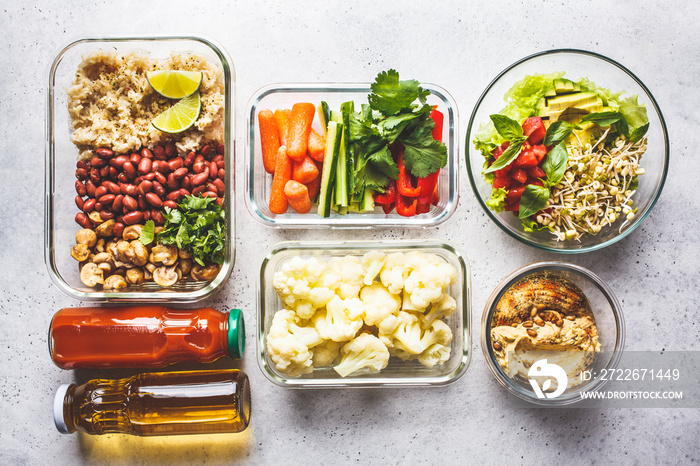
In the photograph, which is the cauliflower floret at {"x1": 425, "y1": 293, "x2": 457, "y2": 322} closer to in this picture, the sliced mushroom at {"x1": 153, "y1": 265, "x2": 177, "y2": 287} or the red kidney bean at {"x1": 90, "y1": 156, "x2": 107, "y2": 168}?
the sliced mushroom at {"x1": 153, "y1": 265, "x2": 177, "y2": 287}

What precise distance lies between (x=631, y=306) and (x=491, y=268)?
57 centimetres

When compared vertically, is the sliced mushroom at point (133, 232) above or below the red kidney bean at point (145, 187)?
below

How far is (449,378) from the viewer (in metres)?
1.57

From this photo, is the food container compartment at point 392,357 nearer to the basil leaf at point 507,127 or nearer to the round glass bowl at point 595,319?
the round glass bowl at point 595,319

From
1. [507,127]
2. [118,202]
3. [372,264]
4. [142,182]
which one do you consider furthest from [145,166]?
[507,127]

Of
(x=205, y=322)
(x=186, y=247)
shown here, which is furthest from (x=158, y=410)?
(x=186, y=247)

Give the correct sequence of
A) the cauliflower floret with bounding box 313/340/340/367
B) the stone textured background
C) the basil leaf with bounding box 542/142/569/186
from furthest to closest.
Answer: the stone textured background < the cauliflower floret with bounding box 313/340/340/367 < the basil leaf with bounding box 542/142/569/186

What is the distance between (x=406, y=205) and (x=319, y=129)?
1.41 ft

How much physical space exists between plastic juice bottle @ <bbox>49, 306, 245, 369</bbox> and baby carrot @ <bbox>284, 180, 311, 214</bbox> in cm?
42

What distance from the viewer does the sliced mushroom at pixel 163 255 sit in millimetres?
1480

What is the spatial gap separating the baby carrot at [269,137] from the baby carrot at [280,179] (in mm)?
28

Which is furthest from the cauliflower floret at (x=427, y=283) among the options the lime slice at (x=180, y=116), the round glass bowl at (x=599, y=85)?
the lime slice at (x=180, y=116)

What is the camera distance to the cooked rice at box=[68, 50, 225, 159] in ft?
4.91

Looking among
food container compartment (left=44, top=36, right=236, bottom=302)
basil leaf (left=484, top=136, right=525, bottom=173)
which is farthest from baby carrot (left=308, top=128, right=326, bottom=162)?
basil leaf (left=484, top=136, right=525, bottom=173)
